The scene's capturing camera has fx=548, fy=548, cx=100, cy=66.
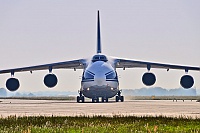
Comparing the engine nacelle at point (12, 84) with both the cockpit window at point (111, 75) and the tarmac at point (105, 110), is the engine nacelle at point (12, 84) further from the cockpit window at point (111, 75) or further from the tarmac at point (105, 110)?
the tarmac at point (105, 110)

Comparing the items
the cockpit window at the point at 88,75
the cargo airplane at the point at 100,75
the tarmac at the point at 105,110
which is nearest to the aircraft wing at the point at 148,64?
the cargo airplane at the point at 100,75

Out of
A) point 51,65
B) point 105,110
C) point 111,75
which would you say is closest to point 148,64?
point 111,75

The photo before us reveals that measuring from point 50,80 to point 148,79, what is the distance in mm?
8952

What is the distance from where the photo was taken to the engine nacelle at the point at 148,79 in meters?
50.1

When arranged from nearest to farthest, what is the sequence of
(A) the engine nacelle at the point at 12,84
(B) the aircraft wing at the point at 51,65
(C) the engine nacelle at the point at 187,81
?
(C) the engine nacelle at the point at 187,81 → (A) the engine nacelle at the point at 12,84 → (B) the aircraft wing at the point at 51,65

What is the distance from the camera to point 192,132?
13.5 meters

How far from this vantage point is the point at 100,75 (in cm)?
4622

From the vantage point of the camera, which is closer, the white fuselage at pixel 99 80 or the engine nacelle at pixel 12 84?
the white fuselage at pixel 99 80

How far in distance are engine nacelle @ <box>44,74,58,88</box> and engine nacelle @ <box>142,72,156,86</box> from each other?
8.08m

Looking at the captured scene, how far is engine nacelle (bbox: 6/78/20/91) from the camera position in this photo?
4953 cm

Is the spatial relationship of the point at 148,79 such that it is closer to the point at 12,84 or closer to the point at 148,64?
the point at 148,64

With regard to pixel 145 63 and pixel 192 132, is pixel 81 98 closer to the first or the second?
pixel 145 63

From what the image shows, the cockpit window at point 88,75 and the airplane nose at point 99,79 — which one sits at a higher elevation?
the cockpit window at point 88,75

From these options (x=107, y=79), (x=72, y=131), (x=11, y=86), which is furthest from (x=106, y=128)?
(x=11, y=86)
